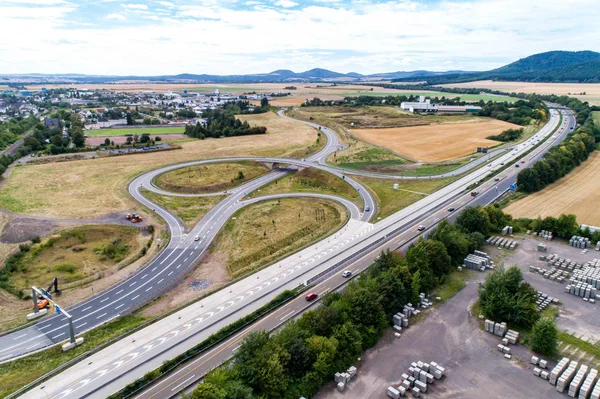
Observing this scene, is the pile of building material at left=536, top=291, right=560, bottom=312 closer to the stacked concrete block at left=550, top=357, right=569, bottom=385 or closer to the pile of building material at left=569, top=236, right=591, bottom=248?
the stacked concrete block at left=550, top=357, right=569, bottom=385

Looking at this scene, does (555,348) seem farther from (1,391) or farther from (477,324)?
(1,391)

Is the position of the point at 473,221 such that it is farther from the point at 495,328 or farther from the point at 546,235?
the point at 495,328

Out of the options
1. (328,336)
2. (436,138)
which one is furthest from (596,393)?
(436,138)

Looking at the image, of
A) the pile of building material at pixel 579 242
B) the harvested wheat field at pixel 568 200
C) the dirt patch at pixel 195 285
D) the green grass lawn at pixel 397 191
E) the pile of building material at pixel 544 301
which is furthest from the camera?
the green grass lawn at pixel 397 191

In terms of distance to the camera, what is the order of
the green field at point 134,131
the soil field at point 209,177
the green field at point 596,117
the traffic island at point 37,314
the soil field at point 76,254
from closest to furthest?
the traffic island at point 37,314
the soil field at point 76,254
the soil field at point 209,177
the green field at point 596,117
the green field at point 134,131

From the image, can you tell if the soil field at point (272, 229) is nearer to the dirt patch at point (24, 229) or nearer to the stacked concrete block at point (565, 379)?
the dirt patch at point (24, 229)

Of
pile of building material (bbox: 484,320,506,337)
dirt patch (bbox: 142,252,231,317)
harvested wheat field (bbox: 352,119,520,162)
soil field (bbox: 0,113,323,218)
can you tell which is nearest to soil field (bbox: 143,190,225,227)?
soil field (bbox: 0,113,323,218)

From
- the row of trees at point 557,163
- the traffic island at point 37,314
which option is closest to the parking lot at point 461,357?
the traffic island at point 37,314
